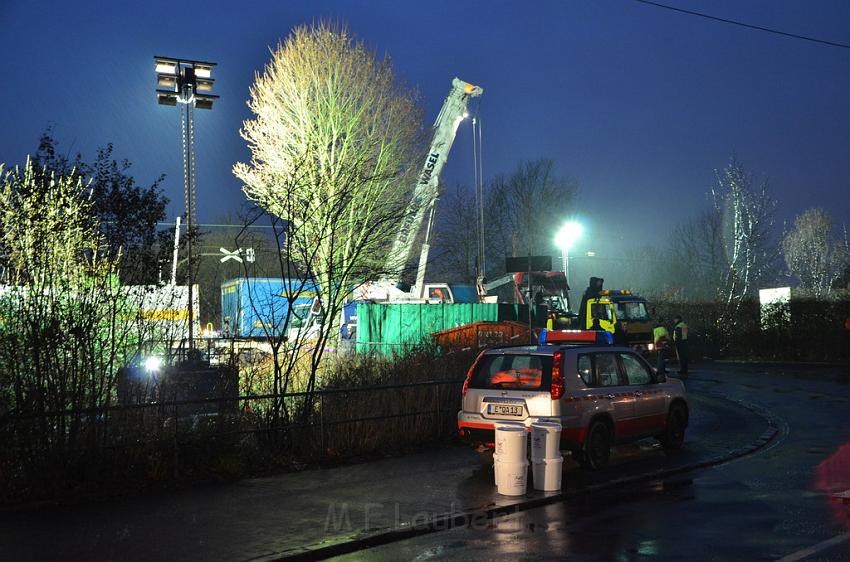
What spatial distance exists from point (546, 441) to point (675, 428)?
3.83 m

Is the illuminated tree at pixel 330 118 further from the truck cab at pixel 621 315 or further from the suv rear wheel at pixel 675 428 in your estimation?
the suv rear wheel at pixel 675 428

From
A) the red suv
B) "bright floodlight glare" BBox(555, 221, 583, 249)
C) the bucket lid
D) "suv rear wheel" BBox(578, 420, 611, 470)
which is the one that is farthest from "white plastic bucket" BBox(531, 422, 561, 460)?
"bright floodlight glare" BBox(555, 221, 583, 249)

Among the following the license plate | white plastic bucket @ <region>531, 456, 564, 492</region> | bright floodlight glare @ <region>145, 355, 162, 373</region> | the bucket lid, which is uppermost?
bright floodlight glare @ <region>145, 355, 162, 373</region>

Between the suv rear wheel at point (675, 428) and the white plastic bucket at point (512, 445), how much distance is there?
3841 mm

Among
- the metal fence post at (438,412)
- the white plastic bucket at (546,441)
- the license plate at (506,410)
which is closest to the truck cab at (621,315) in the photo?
the metal fence post at (438,412)

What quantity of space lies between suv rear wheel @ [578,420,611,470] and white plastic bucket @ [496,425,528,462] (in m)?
1.56

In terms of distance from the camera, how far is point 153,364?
36.1 ft

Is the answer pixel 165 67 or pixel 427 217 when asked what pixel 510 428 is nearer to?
pixel 165 67

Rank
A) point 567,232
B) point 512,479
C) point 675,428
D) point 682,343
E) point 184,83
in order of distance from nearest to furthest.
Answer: point 512,479, point 675,428, point 184,83, point 682,343, point 567,232

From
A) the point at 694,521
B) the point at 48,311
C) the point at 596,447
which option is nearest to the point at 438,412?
Answer: the point at 596,447

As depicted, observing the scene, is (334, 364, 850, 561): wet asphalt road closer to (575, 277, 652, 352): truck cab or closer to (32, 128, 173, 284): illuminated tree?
(32, 128, 173, 284): illuminated tree

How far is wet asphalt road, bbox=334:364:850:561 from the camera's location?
7.23m

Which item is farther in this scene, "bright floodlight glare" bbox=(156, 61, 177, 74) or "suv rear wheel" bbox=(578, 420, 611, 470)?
"bright floodlight glare" bbox=(156, 61, 177, 74)

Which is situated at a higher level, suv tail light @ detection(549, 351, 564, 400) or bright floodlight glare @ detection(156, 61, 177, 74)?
bright floodlight glare @ detection(156, 61, 177, 74)
